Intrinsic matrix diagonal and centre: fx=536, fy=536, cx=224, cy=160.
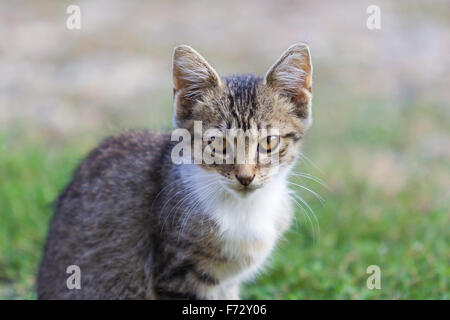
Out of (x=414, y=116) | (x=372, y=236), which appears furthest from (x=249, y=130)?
(x=414, y=116)

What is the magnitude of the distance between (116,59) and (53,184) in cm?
481

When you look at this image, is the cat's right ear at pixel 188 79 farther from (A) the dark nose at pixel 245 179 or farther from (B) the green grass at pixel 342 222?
(B) the green grass at pixel 342 222

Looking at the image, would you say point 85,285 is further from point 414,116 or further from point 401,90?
point 401,90

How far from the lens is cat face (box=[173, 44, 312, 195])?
3645mm

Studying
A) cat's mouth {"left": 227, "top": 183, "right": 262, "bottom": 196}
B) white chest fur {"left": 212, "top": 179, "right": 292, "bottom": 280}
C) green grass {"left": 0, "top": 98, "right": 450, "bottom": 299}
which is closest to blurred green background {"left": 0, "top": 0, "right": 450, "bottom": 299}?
green grass {"left": 0, "top": 98, "right": 450, "bottom": 299}

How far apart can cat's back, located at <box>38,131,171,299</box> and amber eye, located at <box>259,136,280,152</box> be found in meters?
0.83

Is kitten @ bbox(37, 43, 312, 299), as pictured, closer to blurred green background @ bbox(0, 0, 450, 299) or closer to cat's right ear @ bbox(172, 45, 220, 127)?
cat's right ear @ bbox(172, 45, 220, 127)

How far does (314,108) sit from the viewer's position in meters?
9.45

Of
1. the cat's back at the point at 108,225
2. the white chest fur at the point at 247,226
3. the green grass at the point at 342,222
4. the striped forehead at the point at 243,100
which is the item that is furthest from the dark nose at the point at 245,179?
the green grass at the point at 342,222

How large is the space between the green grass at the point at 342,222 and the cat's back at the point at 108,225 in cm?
71

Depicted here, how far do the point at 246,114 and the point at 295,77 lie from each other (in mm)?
476

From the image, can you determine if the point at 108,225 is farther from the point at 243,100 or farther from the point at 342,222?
the point at 342,222

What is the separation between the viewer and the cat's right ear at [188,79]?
3.78 metres

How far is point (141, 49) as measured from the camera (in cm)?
1104
